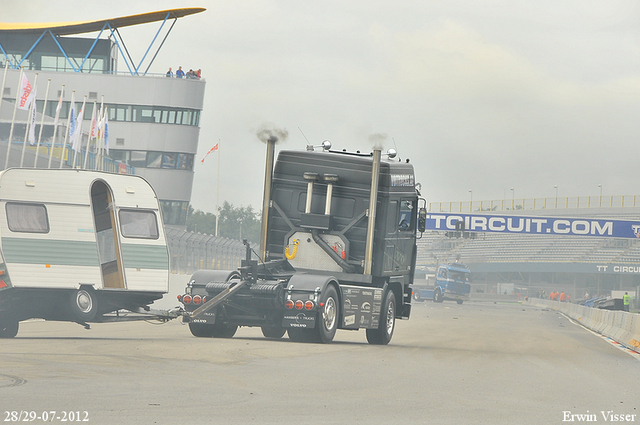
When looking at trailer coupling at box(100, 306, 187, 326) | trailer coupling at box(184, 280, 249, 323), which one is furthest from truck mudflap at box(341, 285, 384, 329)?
trailer coupling at box(100, 306, 187, 326)

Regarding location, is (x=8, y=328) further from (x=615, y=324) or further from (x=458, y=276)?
(x=458, y=276)

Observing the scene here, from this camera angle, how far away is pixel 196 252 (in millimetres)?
31781

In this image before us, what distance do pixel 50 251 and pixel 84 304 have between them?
114 centimetres

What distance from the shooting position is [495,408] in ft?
26.4

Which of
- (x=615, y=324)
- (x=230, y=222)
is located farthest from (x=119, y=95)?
(x=230, y=222)

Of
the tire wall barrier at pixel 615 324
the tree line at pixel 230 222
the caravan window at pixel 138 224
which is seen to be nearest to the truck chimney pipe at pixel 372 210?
the caravan window at pixel 138 224

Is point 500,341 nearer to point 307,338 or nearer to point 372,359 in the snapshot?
point 307,338

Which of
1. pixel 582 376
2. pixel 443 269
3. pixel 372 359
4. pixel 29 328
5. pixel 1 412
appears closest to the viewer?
pixel 1 412

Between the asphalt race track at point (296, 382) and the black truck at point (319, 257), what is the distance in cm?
66

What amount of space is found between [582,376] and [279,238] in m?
7.14

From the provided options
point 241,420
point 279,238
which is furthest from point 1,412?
point 279,238

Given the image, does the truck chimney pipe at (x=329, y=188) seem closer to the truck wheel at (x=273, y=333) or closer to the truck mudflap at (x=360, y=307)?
the truck mudflap at (x=360, y=307)

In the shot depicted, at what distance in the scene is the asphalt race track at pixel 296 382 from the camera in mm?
7250

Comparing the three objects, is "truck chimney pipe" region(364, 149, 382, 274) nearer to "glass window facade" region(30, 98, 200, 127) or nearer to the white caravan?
the white caravan
